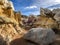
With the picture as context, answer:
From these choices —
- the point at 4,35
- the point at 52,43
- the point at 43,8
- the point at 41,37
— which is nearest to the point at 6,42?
the point at 4,35

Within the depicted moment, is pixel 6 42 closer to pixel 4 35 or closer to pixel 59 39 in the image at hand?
pixel 4 35

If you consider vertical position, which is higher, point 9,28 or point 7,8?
point 7,8

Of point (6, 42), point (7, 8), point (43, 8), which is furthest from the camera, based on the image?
point (43, 8)

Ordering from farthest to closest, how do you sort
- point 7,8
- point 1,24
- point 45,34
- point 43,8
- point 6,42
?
point 43,8, point 7,8, point 1,24, point 45,34, point 6,42

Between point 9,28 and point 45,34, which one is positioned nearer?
point 45,34

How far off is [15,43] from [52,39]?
1999 mm

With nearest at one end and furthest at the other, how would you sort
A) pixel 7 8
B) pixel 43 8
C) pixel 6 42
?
pixel 6 42
pixel 7 8
pixel 43 8

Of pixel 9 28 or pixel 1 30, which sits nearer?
pixel 1 30

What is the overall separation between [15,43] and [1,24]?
55.6 inches

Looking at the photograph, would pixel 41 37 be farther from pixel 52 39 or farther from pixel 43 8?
pixel 43 8

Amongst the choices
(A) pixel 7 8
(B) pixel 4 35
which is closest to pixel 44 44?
(B) pixel 4 35

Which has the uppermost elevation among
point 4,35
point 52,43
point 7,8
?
point 7,8

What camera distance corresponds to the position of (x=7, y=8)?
11461 mm

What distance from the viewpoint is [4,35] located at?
8.35 metres
